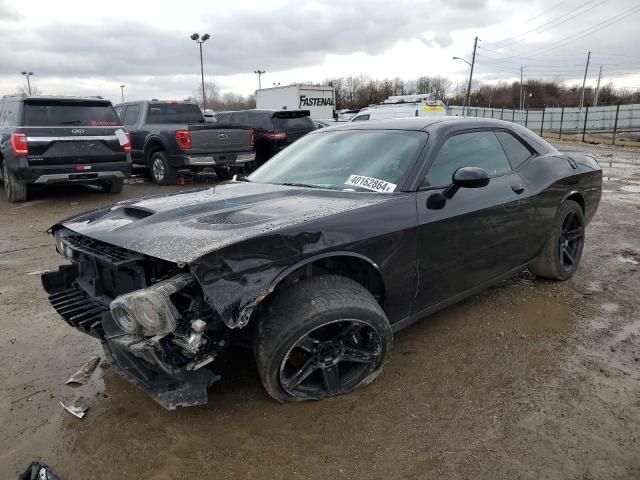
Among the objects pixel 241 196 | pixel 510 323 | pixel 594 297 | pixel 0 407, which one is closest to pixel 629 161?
pixel 594 297

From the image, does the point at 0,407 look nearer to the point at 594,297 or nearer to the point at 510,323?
the point at 510,323

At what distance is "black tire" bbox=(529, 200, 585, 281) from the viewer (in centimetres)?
425

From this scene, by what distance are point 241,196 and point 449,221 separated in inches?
53.4

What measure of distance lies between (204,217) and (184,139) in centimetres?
763

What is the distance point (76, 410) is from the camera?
107 inches

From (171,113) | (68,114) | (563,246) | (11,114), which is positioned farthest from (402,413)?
(171,113)

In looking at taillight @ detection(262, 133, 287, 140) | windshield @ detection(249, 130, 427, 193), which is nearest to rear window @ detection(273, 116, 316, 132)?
taillight @ detection(262, 133, 287, 140)

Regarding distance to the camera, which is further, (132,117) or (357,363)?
(132,117)

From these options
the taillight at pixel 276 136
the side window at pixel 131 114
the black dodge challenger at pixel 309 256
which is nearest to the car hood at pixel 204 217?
the black dodge challenger at pixel 309 256

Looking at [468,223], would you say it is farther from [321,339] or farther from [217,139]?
[217,139]

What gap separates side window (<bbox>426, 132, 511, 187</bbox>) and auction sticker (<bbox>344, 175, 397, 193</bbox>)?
11.1 inches

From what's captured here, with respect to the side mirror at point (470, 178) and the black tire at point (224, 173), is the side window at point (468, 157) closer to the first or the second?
the side mirror at point (470, 178)

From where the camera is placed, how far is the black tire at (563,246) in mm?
4250

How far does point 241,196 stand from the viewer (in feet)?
10.7
